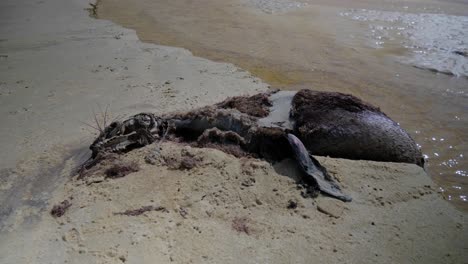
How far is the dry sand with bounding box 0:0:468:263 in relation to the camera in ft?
8.38

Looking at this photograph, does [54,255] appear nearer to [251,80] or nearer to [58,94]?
[58,94]

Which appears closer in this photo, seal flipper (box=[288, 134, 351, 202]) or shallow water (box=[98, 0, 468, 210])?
seal flipper (box=[288, 134, 351, 202])

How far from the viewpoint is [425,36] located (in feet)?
26.9

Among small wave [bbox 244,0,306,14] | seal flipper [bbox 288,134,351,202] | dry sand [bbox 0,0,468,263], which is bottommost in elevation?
dry sand [bbox 0,0,468,263]

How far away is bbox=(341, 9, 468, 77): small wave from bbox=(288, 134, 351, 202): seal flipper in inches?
173

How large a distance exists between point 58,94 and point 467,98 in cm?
568

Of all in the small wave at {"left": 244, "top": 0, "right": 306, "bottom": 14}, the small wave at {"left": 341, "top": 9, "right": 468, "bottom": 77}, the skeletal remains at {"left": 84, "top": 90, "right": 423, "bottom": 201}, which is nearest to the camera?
the skeletal remains at {"left": 84, "top": 90, "right": 423, "bottom": 201}

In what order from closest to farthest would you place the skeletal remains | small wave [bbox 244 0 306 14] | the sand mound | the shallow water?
the sand mound < the skeletal remains < the shallow water < small wave [bbox 244 0 306 14]

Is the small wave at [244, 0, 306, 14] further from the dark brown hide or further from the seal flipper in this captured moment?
the seal flipper

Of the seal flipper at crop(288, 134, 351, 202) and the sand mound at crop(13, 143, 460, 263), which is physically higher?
the seal flipper at crop(288, 134, 351, 202)

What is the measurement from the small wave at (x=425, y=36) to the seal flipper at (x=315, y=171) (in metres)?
4.39

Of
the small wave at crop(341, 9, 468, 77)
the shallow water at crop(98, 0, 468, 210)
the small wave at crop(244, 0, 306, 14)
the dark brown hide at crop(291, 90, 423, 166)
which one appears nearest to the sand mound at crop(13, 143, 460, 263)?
the dark brown hide at crop(291, 90, 423, 166)

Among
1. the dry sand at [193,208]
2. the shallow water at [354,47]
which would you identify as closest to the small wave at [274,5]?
the shallow water at [354,47]

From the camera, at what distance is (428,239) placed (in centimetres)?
273
